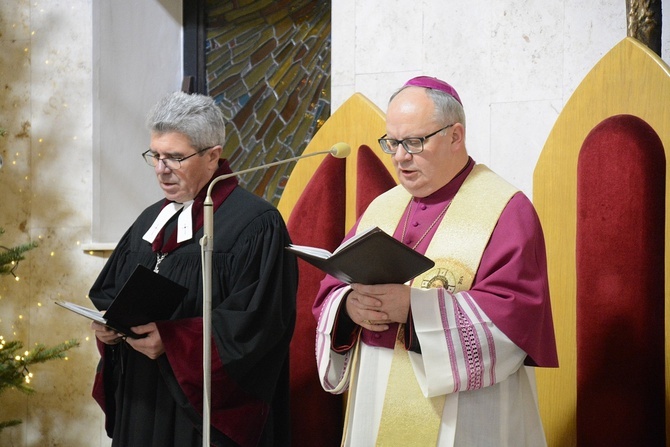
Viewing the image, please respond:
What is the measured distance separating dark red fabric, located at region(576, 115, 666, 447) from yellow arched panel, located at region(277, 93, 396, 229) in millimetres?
1033

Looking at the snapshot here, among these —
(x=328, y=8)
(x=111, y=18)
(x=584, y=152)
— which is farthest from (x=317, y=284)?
(x=111, y=18)

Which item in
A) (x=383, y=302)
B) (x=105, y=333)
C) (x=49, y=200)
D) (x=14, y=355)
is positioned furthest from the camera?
(x=49, y=200)

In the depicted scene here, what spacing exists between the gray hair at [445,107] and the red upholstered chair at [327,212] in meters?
1.25

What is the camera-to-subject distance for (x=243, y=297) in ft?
10.5

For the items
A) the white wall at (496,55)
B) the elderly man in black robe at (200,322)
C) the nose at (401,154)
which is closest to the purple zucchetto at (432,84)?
the nose at (401,154)

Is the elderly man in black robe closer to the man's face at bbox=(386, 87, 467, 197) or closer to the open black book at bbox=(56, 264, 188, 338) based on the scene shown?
the open black book at bbox=(56, 264, 188, 338)

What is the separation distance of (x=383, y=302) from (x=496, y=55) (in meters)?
2.00

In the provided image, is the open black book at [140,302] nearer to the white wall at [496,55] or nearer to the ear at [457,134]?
the ear at [457,134]

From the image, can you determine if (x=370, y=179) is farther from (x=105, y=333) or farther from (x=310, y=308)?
(x=105, y=333)

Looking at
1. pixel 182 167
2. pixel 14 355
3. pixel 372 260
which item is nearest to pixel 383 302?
pixel 372 260

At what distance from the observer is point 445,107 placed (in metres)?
2.86

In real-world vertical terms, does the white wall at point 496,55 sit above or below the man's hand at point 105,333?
above

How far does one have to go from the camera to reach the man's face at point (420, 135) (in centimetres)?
284

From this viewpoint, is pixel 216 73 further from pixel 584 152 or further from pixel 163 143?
pixel 584 152
